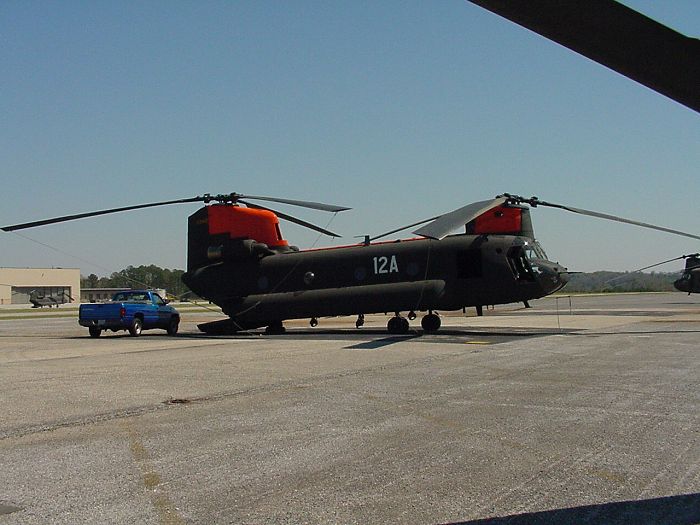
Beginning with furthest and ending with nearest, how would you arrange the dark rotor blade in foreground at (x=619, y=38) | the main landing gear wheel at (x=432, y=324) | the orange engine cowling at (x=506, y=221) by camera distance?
the main landing gear wheel at (x=432, y=324), the orange engine cowling at (x=506, y=221), the dark rotor blade in foreground at (x=619, y=38)

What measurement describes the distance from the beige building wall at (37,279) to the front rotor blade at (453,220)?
111 meters

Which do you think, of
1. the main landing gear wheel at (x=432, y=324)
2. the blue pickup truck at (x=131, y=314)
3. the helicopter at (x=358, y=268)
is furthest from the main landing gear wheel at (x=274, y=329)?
the main landing gear wheel at (x=432, y=324)

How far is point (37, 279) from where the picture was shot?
407ft

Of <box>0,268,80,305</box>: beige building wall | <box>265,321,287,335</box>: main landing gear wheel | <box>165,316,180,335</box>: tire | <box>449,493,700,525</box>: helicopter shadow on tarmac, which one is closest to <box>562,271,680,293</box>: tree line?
<box>265,321,287,335</box>: main landing gear wheel

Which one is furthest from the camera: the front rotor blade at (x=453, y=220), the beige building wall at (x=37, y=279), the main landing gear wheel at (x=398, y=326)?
the beige building wall at (x=37, y=279)

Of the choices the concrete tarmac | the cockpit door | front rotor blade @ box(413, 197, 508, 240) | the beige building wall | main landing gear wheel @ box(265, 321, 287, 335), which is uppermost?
the beige building wall

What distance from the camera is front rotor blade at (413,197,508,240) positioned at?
687 inches

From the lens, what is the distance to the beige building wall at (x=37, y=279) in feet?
386

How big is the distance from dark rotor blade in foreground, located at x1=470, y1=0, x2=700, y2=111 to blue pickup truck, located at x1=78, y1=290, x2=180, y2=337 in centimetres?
2383

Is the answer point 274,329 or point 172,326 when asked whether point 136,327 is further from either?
point 274,329

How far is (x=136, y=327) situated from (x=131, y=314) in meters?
0.53

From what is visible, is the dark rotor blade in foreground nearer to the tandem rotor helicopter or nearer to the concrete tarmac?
the concrete tarmac

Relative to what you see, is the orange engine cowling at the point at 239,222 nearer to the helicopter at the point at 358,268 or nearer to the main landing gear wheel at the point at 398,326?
the helicopter at the point at 358,268

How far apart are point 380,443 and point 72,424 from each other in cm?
352
